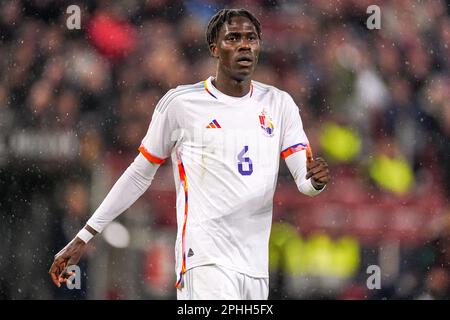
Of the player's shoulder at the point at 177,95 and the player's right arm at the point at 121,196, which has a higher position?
the player's shoulder at the point at 177,95

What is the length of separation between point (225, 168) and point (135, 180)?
0.48 m

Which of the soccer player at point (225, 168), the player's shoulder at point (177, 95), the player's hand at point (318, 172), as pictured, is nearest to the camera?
the player's hand at point (318, 172)

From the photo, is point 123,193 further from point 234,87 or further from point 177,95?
point 234,87

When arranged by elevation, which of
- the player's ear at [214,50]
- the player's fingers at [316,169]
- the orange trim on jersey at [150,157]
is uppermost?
the player's ear at [214,50]

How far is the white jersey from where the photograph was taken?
12.7ft

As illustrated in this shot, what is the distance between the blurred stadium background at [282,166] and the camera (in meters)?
6.59

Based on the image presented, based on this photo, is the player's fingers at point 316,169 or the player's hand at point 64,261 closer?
the player's fingers at point 316,169

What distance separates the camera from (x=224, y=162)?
154 inches

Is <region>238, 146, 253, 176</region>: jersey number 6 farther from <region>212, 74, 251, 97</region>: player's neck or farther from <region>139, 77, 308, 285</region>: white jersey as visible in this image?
<region>212, 74, 251, 97</region>: player's neck

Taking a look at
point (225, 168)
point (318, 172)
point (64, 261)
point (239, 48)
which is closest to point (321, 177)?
point (318, 172)

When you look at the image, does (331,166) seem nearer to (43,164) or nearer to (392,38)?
(392,38)

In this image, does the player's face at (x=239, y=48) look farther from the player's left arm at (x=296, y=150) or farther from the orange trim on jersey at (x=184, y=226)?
the orange trim on jersey at (x=184, y=226)

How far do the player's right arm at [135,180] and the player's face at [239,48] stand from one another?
0.30m

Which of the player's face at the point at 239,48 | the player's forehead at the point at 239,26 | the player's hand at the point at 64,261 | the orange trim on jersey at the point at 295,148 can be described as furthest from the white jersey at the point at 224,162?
the player's hand at the point at 64,261
